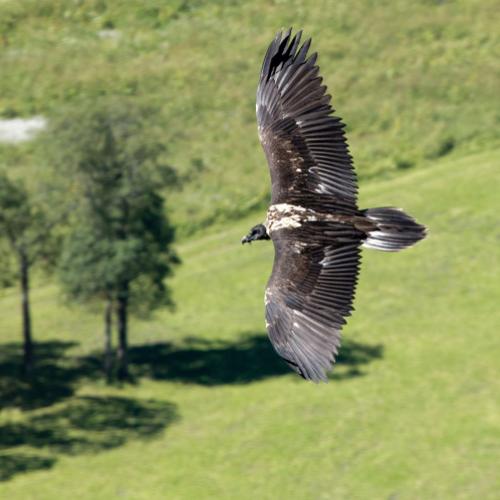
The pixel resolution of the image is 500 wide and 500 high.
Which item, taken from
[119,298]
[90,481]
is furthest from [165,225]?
[90,481]

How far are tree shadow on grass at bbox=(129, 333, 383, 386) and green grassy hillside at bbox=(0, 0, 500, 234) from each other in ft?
56.4

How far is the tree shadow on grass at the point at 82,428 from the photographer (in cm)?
5844

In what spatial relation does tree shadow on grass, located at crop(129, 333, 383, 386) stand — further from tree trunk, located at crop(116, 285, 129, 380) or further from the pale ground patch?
the pale ground patch

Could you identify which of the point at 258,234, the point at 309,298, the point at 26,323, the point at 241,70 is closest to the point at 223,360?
the point at 26,323

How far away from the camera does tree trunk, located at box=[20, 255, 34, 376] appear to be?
6481 centimetres

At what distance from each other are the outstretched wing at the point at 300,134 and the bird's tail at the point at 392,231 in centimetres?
94

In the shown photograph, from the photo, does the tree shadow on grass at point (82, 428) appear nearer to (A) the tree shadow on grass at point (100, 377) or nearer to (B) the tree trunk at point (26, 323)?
(A) the tree shadow on grass at point (100, 377)

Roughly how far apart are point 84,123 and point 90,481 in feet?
56.1

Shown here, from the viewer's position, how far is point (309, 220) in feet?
73.4

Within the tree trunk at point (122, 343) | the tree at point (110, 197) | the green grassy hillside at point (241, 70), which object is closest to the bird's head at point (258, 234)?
the tree at point (110, 197)

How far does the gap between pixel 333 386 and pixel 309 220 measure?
40892 mm

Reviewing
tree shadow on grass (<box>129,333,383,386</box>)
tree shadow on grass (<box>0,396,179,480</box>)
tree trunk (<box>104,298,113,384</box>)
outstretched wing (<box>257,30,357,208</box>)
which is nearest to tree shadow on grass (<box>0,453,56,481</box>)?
tree shadow on grass (<box>0,396,179,480</box>)

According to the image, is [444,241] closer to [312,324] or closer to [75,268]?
[75,268]

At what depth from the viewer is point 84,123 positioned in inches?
2400
